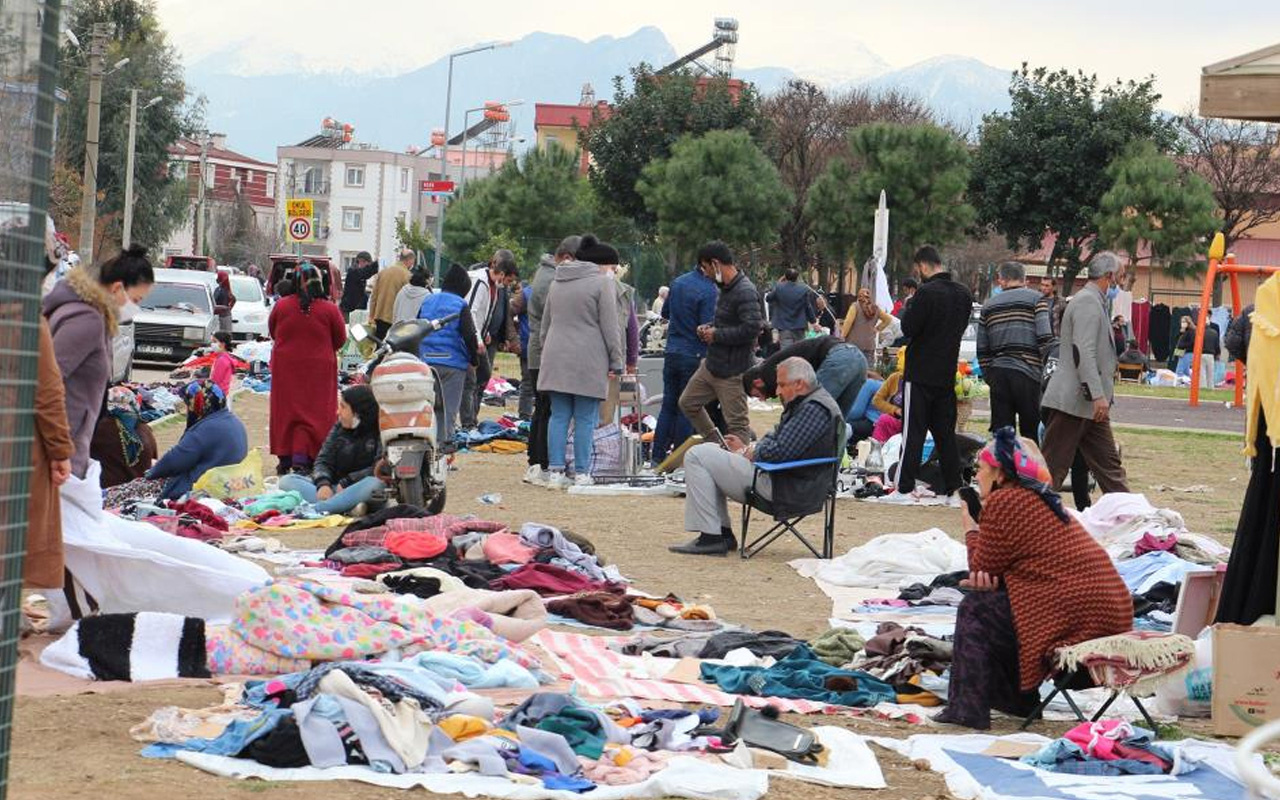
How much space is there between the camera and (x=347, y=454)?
1315cm

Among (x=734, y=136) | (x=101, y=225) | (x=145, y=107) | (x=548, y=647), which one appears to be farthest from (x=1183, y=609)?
(x=145, y=107)

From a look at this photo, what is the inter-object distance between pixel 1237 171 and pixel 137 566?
62.5 m

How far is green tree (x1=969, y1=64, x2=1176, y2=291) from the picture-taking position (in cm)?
5197

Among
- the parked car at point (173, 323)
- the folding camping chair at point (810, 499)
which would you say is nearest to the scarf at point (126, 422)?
the folding camping chair at point (810, 499)

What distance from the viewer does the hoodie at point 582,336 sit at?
14969 mm

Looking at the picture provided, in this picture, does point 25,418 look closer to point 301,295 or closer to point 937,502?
point 301,295

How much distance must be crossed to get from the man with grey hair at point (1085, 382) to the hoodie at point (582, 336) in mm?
3503

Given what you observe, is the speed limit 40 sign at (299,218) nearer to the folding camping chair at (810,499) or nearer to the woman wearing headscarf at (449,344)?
the woman wearing headscarf at (449,344)

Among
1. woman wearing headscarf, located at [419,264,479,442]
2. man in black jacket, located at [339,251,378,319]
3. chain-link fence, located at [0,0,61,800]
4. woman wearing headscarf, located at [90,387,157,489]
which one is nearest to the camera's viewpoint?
chain-link fence, located at [0,0,61,800]

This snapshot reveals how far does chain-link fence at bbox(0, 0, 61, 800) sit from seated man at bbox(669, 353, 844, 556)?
27.7 ft

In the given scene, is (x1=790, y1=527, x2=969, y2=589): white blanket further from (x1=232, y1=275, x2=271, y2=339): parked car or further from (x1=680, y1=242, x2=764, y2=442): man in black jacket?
(x1=232, y1=275, x2=271, y2=339): parked car

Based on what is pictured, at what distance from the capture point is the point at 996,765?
22.3 ft

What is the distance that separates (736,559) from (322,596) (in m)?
4.96

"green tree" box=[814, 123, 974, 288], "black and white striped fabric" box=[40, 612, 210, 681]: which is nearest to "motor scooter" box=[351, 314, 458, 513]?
"black and white striped fabric" box=[40, 612, 210, 681]
